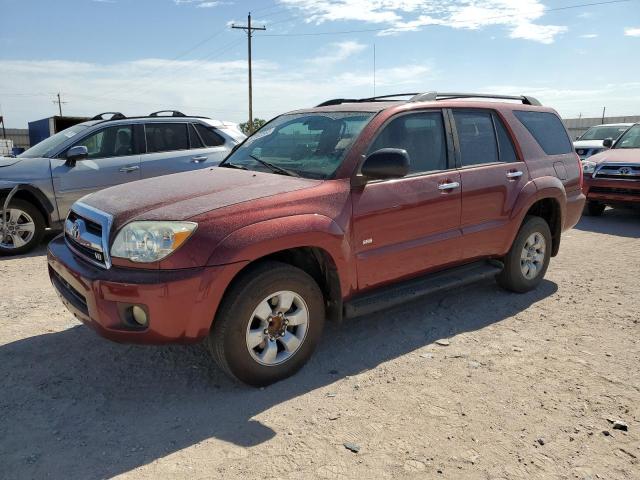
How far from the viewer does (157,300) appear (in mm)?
2805

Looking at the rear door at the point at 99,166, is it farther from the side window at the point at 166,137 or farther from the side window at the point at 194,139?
the side window at the point at 194,139

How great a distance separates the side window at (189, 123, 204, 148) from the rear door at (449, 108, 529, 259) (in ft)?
15.4

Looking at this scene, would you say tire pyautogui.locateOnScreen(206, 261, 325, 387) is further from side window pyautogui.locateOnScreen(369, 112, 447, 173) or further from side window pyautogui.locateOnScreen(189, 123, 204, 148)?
side window pyautogui.locateOnScreen(189, 123, 204, 148)

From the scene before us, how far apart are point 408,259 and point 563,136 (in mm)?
2680

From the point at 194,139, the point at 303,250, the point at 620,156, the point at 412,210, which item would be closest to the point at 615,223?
the point at 620,156

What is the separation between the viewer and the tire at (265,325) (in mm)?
3010

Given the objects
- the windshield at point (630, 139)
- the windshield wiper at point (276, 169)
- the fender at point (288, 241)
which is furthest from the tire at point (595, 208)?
the fender at point (288, 241)

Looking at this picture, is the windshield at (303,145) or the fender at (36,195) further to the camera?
A: the fender at (36,195)

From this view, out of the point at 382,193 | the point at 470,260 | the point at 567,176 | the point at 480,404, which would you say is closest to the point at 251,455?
the point at 480,404

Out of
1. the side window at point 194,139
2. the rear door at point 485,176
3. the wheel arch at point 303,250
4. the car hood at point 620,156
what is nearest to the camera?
the wheel arch at point 303,250

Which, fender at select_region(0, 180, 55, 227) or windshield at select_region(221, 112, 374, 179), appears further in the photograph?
fender at select_region(0, 180, 55, 227)

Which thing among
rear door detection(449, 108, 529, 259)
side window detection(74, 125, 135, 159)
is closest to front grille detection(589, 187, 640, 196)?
rear door detection(449, 108, 529, 259)

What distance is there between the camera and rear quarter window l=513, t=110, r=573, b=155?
4.98 meters

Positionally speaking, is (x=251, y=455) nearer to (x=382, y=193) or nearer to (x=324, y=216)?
(x=324, y=216)
